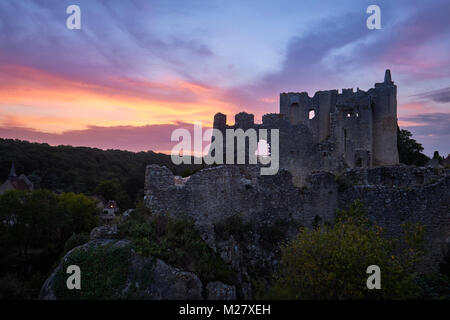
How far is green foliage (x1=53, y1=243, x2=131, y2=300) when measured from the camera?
1072 centimetres

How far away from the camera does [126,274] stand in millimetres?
11094

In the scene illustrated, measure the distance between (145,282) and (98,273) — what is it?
169 centimetres

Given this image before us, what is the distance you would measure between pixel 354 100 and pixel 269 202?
20.3m

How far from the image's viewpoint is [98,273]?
11.0m

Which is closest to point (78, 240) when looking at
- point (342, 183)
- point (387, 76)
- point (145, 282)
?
point (145, 282)

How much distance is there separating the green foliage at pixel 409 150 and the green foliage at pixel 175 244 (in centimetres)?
3563

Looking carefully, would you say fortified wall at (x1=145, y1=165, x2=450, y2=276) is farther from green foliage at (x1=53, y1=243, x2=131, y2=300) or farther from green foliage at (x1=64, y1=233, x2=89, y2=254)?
green foliage at (x1=64, y1=233, x2=89, y2=254)

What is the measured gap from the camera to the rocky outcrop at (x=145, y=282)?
10.8 metres

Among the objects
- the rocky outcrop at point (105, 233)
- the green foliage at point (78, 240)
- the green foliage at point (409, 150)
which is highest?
the green foliage at point (409, 150)

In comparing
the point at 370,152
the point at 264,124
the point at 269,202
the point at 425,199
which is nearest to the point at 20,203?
the point at 264,124

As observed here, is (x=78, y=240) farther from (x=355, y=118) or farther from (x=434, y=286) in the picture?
(x=355, y=118)

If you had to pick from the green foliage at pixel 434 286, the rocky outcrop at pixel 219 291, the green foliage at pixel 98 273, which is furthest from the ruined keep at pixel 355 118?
the green foliage at pixel 98 273

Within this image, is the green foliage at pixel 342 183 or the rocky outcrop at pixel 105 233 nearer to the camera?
the rocky outcrop at pixel 105 233

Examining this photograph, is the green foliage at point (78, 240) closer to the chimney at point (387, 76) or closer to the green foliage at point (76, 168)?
the chimney at point (387, 76)
